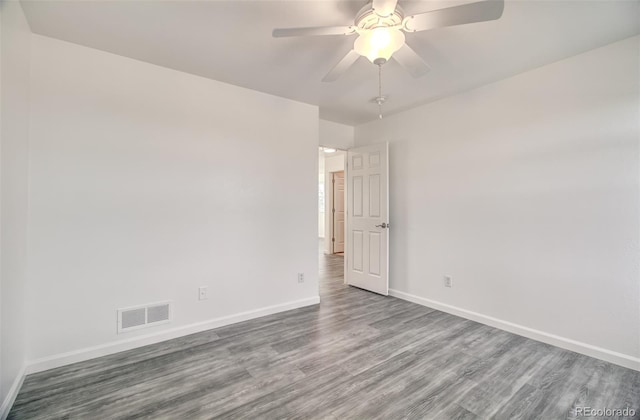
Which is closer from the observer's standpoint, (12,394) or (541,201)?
(12,394)

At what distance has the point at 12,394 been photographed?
5.61 feet

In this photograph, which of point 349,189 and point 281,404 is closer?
point 281,404

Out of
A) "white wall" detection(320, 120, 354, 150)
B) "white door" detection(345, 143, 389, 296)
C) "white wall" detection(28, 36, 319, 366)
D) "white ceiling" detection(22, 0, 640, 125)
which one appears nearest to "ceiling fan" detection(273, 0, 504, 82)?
"white ceiling" detection(22, 0, 640, 125)

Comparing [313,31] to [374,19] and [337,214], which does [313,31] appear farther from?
[337,214]

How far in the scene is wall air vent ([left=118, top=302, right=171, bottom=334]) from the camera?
2355mm

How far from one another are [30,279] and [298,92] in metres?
2.80

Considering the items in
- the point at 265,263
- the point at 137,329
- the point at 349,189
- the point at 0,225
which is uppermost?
the point at 349,189

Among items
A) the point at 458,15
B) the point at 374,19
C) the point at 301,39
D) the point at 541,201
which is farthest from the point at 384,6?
the point at 541,201

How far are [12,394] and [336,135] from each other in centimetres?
403

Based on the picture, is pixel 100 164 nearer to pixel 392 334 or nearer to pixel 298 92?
pixel 298 92

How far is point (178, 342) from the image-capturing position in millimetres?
2512

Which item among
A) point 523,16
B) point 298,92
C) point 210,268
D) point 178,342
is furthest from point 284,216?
point 523,16

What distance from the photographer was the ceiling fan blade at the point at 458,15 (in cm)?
131

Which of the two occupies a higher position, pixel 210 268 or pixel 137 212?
pixel 137 212
